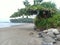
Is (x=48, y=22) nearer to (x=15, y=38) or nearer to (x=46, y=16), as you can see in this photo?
(x=46, y=16)

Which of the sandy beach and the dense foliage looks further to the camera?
the dense foliage

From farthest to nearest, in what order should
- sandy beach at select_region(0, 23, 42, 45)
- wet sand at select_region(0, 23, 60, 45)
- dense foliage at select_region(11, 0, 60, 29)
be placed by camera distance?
dense foliage at select_region(11, 0, 60, 29), sandy beach at select_region(0, 23, 42, 45), wet sand at select_region(0, 23, 60, 45)

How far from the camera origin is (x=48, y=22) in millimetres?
13656

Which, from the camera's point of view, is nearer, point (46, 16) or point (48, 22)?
point (48, 22)

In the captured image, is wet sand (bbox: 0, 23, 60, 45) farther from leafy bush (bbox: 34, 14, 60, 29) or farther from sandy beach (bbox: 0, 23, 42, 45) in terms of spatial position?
leafy bush (bbox: 34, 14, 60, 29)

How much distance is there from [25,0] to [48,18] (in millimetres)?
5442

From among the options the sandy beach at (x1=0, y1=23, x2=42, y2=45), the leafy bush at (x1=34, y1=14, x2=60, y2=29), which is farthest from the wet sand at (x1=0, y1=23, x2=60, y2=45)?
the leafy bush at (x1=34, y1=14, x2=60, y2=29)

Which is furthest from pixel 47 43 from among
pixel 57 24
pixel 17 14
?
pixel 17 14

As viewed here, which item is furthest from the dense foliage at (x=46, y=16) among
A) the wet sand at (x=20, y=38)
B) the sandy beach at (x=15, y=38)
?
the wet sand at (x=20, y=38)

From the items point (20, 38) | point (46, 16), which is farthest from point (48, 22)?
point (20, 38)

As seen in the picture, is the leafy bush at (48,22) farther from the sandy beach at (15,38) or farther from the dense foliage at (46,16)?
the sandy beach at (15,38)

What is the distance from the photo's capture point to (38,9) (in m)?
14.0

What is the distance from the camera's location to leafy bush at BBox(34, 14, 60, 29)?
12.9 meters

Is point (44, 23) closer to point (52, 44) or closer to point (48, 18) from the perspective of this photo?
point (48, 18)
